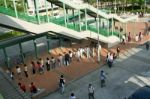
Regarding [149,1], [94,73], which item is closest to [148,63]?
[94,73]

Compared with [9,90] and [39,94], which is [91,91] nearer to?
[39,94]

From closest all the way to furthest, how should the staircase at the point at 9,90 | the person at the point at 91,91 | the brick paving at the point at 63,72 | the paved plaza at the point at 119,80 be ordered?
the staircase at the point at 9,90
the person at the point at 91,91
the paved plaza at the point at 119,80
the brick paving at the point at 63,72

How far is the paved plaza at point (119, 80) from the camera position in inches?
887

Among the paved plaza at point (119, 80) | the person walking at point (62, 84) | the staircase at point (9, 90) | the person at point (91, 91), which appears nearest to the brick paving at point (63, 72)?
the paved plaza at point (119, 80)

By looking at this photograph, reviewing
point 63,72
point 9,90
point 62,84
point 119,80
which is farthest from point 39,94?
point 119,80

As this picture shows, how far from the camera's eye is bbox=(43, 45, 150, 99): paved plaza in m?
22.5

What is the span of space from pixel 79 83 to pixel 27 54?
34.4 ft

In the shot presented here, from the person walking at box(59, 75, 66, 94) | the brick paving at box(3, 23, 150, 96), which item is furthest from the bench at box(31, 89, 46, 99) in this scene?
the person walking at box(59, 75, 66, 94)

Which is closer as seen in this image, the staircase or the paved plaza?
the staircase

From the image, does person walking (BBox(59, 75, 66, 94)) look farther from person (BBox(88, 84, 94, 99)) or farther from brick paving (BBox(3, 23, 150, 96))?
person (BBox(88, 84, 94, 99))

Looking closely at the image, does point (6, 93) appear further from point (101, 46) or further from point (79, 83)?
point (101, 46)

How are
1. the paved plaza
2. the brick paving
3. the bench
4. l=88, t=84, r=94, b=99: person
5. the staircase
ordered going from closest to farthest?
the staircase, l=88, t=84, r=94, b=99: person, the bench, the paved plaza, the brick paving

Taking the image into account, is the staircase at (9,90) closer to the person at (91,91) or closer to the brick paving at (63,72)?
the brick paving at (63,72)

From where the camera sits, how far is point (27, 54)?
32906 mm
